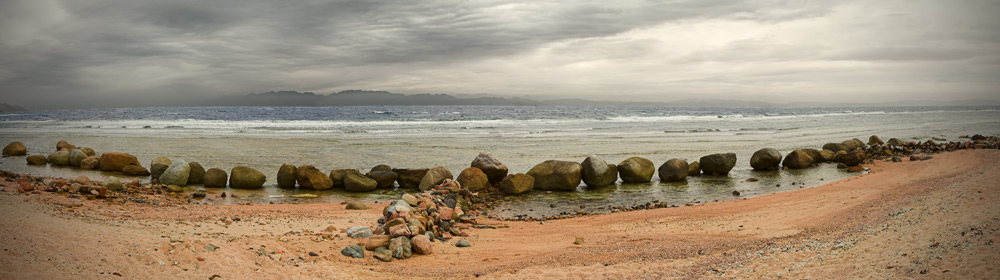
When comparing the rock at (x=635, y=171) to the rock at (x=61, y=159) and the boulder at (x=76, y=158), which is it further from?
the rock at (x=61, y=159)

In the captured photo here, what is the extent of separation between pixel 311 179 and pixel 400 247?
23.6 feet

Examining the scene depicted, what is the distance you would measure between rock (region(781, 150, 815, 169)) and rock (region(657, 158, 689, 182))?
427cm

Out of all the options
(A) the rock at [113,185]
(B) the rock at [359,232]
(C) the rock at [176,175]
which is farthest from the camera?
(C) the rock at [176,175]

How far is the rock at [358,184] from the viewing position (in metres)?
12.4

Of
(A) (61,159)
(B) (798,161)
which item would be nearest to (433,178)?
(B) (798,161)

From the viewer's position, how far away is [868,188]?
986 centimetres

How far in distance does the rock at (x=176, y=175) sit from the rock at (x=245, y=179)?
1.60ft

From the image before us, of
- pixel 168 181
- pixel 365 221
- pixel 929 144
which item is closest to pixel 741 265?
pixel 365 221

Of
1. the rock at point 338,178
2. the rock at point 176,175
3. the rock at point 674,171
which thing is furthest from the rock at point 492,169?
the rock at point 176,175

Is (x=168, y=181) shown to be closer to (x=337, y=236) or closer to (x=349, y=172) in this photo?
(x=349, y=172)

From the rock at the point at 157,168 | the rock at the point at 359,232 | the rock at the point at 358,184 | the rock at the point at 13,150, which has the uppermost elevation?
the rock at the point at 13,150

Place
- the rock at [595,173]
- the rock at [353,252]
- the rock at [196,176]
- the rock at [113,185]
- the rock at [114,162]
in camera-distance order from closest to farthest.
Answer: the rock at [353,252], the rock at [113,185], the rock at [196,176], the rock at [595,173], the rock at [114,162]

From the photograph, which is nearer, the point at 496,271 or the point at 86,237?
the point at 86,237

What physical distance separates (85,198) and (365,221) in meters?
5.17
